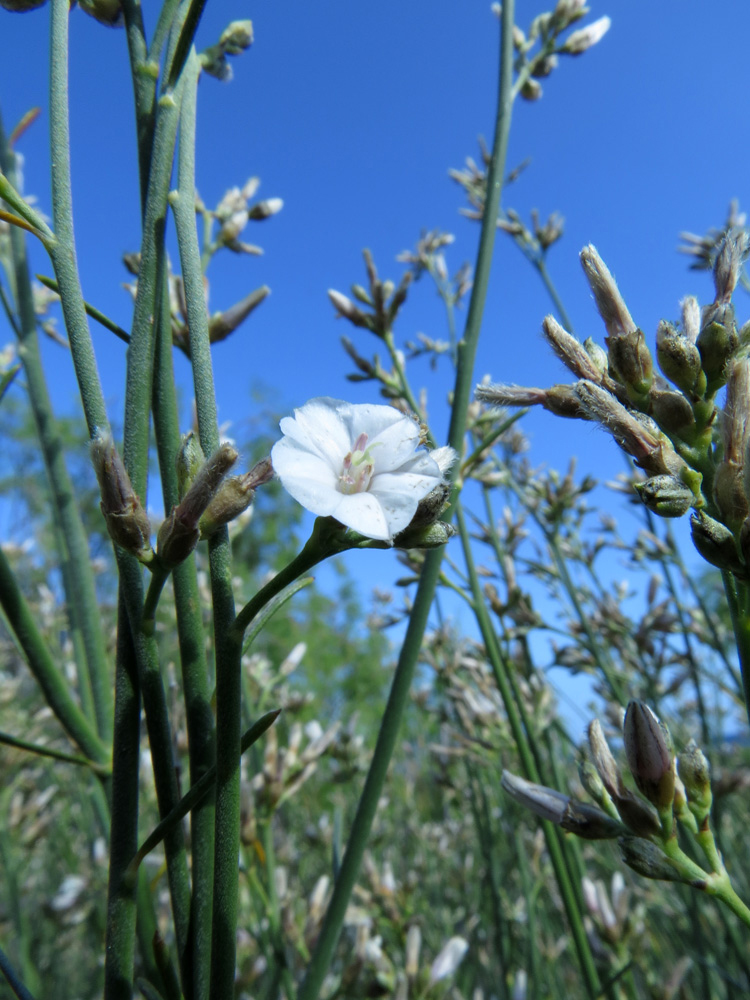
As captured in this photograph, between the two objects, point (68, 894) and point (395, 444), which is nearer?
point (395, 444)

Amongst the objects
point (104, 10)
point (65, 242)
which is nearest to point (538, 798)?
point (65, 242)

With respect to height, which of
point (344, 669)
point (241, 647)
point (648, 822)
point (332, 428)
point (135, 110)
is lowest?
point (648, 822)

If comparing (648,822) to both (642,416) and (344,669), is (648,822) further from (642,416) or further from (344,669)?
(344,669)

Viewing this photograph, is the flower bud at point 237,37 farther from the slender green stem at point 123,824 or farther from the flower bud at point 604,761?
the flower bud at point 604,761

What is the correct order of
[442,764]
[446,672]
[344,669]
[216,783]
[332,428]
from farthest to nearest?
[344,669] < [442,764] < [446,672] < [332,428] < [216,783]

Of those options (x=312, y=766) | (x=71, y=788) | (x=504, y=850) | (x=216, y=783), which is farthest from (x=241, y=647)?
(x=71, y=788)

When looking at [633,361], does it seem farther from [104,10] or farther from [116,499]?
[104,10]

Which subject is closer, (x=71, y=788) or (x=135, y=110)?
(x=135, y=110)
